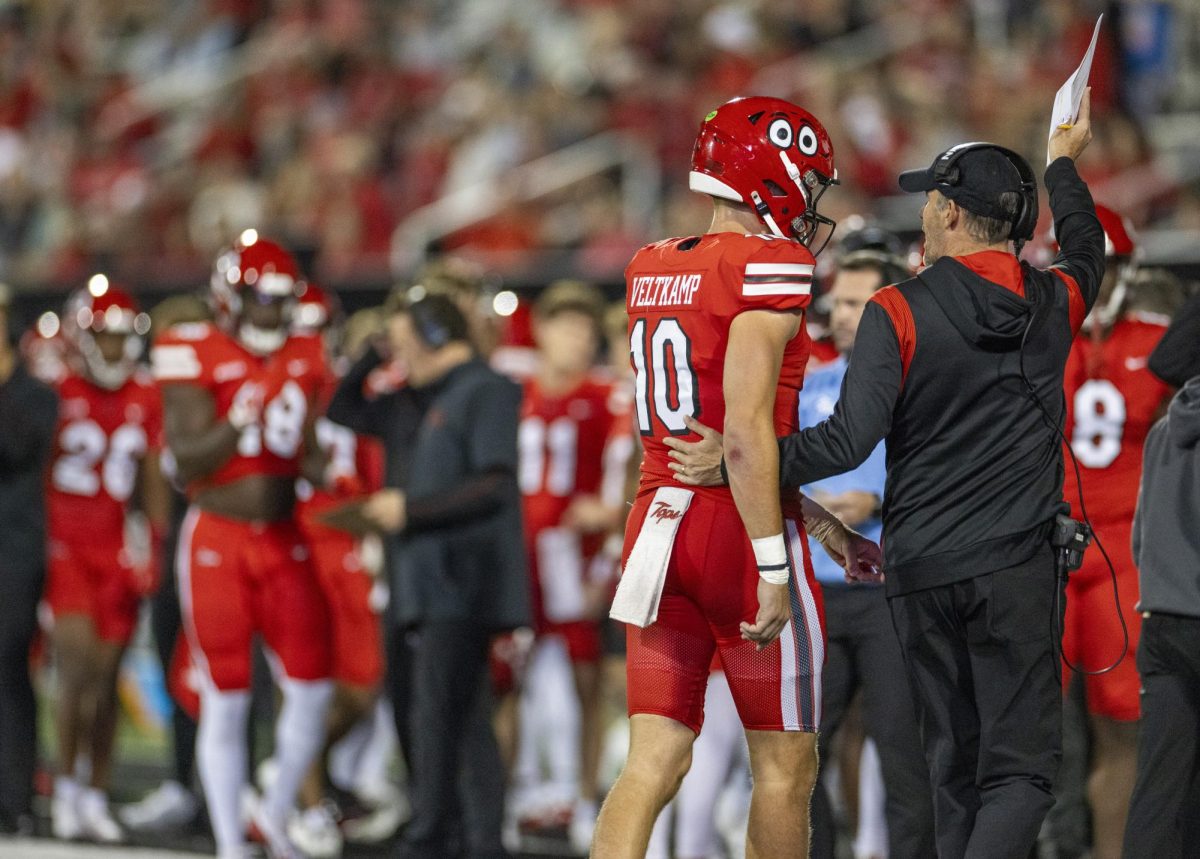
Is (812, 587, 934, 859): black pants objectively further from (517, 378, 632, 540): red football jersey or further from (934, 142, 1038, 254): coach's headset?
(517, 378, 632, 540): red football jersey

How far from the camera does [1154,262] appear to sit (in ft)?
25.1

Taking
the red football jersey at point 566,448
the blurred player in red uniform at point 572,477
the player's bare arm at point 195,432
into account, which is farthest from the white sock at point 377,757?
the player's bare arm at point 195,432

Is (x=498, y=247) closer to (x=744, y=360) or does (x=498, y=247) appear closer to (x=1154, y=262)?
(x=1154, y=262)

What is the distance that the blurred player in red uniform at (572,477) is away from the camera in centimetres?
784

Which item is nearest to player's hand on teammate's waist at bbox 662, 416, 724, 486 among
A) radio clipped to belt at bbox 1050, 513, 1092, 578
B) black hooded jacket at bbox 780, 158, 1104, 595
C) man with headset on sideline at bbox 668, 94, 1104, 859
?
man with headset on sideline at bbox 668, 94, 1104, 859

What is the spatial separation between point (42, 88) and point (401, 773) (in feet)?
31.8

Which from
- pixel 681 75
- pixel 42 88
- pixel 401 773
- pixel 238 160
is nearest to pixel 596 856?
pixel 401 773

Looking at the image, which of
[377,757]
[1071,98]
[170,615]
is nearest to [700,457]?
[1071,98]

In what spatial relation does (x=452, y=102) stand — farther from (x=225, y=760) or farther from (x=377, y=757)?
(x=225, y=760)

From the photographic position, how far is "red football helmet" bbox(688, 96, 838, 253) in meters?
4.23

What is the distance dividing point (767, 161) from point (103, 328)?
415 centimetres

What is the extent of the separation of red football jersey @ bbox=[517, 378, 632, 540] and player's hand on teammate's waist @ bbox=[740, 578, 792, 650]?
3.87 meters

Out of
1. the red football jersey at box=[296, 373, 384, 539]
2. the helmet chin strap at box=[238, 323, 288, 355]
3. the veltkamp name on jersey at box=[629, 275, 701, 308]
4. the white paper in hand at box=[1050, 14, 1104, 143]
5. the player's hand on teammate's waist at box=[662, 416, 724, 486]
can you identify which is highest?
the white paper in hand at box=[1050, 14, 1104, 143]

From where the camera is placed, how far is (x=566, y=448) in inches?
317
